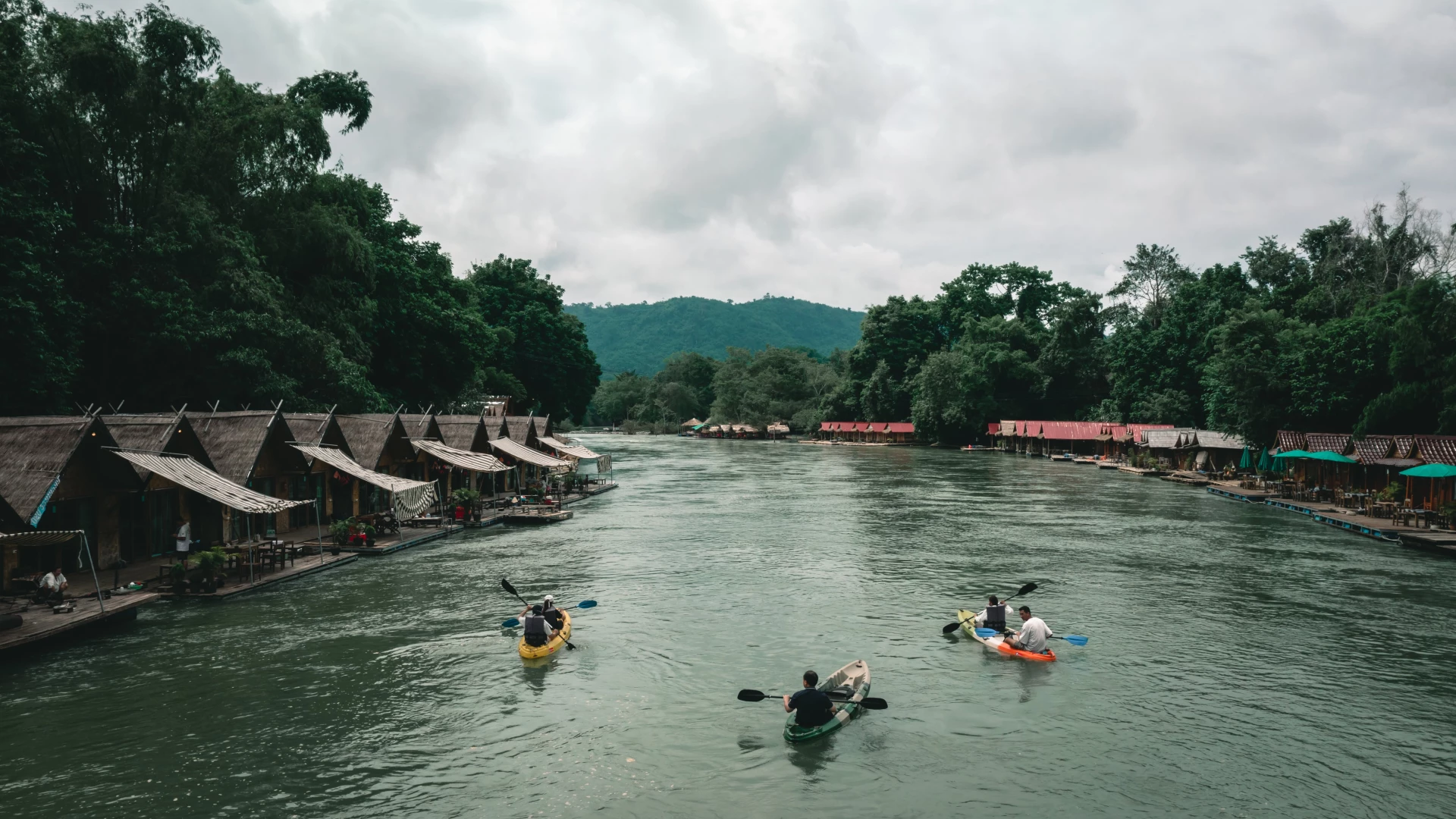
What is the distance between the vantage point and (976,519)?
1657 inches

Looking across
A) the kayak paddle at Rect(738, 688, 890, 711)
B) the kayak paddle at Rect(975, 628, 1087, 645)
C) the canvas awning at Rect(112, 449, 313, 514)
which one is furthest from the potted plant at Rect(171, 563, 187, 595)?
the kayak paddle at Rect(975, 628, 1087, 645)

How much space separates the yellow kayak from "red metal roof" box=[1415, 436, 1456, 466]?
122 feet

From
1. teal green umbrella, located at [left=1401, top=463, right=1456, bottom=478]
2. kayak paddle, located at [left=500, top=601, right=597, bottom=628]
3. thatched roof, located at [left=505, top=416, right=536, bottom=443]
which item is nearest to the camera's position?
kayak paddle, located at [left=500, top=601, right=597, bottom=628]

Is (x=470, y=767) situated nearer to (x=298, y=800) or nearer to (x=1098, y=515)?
(x=298, y=800)

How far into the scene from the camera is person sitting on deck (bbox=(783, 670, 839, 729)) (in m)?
14.1

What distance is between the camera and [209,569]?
71.7 feet

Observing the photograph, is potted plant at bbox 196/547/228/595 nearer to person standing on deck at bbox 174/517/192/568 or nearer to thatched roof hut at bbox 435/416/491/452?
person standing on deck at bbox 174/517/192/568

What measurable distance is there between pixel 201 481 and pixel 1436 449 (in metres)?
46.6

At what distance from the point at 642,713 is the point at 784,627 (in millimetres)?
6444

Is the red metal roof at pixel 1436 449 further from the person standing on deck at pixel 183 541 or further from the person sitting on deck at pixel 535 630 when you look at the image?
the person standing on deck at pixel 183 541

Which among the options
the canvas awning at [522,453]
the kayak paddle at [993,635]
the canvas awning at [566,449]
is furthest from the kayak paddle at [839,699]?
the canvas awning at [566,449]

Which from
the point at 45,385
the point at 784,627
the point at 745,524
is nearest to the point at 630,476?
the point at 745,524

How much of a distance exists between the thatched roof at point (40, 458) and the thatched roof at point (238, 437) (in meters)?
3.62

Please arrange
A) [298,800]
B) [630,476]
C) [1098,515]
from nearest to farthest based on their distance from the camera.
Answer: [298,800] → [1098,515] → [630,476]
